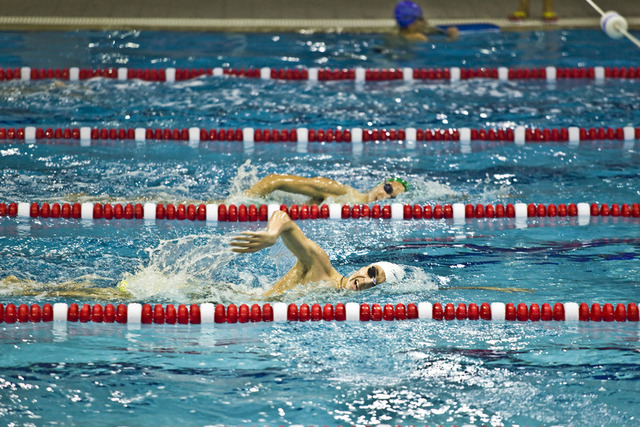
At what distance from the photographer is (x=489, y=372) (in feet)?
12.3

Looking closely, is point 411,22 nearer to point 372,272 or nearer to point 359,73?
point 359,73

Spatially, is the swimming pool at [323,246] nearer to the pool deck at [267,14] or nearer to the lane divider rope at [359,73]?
the lane divider rope at [359,73]

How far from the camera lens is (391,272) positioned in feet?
14.2

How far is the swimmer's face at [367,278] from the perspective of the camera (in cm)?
424

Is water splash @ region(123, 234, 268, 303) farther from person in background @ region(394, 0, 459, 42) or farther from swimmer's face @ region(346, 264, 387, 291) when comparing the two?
person in background @ region(394, 0, 459, 42)

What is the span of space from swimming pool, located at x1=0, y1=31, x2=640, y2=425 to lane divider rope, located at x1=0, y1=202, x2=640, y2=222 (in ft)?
0.18

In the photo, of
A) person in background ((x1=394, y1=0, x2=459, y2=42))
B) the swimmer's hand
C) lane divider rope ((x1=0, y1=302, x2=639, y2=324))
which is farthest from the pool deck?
the swimmer's hand

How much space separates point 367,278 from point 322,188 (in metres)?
1.50

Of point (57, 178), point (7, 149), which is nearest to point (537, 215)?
point (57, 178)

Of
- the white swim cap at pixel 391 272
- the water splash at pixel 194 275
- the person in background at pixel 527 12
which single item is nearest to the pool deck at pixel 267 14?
the person in background at pixel 527 12

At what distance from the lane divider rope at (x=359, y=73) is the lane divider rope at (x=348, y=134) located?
4.60ft

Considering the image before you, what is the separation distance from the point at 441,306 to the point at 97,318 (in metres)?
1.59

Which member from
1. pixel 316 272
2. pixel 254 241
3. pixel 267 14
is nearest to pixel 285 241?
pixel 316 272

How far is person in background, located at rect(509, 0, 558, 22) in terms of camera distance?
33.0 ft
